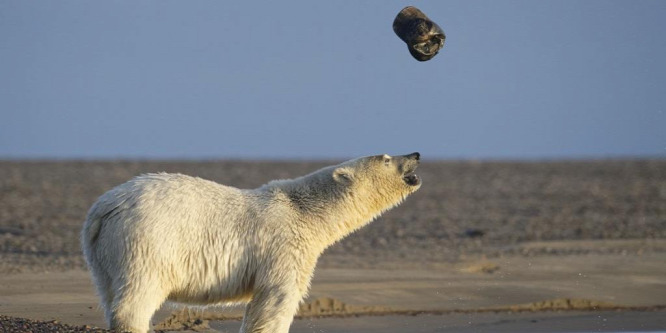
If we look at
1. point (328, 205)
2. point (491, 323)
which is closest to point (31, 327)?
point (328, 205)

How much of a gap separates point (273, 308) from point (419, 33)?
3168 mm

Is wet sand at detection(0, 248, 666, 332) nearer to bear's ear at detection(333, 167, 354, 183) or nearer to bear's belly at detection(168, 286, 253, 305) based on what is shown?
bear's belly at detection(168, 286, 253, 305)

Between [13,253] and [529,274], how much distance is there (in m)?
8.31

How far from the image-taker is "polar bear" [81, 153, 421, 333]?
8859 mm

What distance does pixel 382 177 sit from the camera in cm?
1009

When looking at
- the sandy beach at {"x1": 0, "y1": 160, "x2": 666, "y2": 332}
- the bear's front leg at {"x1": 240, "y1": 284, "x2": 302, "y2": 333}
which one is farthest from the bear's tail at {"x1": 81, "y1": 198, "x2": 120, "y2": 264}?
the bear's front leg at {"x1": 240, "y1": 284, "x2": 302, "y2": 333}

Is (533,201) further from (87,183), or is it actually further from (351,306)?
(351,306)

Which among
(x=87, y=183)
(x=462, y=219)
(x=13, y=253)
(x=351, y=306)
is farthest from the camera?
(x=87, y=183)

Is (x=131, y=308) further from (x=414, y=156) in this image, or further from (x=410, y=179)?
(x=414, y=156)

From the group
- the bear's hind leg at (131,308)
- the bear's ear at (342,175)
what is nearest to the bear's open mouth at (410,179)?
the bear's ear at (342,175)

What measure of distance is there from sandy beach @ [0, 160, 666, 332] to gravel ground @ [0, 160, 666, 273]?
0.17 ft

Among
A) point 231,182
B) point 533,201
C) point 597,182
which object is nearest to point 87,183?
point 231,182

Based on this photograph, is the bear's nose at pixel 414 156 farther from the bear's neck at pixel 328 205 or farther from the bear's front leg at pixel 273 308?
the bear's front leg at pixel 273 308

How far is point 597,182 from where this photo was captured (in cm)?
4856
